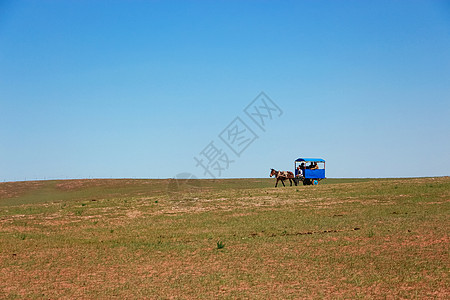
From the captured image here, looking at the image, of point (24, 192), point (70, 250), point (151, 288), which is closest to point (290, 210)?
point (70, 250)

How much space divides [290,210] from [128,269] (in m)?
16.2

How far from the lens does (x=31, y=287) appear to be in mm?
13203

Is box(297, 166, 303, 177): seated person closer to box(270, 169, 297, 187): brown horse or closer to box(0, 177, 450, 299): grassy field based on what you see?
box(270, 169, 297, 187): brown horse

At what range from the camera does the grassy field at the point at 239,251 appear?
1231cm

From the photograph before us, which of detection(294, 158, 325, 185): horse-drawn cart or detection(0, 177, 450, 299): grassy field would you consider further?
detection(294, 158, 325, 185): horse-drawn cart

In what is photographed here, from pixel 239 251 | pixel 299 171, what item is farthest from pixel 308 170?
pixel 239 251

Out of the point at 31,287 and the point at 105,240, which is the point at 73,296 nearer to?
the point at 31,287

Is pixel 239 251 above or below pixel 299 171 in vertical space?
below

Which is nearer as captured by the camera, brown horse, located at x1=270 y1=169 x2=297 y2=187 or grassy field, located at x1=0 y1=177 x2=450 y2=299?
grassy field, located at x1=0 y1=177 x2=450 y2=299

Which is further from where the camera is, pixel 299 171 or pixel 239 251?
pixel 299 171

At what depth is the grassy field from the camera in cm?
1231

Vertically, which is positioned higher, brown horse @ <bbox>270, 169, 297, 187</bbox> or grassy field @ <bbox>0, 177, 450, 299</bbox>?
brown horse @ <bbox>270, 169, 297, 187</bbox>

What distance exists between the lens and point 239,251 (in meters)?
16.8

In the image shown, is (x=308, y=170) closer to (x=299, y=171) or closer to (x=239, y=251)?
(x=299, y=171)
